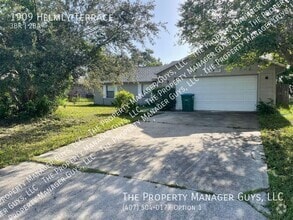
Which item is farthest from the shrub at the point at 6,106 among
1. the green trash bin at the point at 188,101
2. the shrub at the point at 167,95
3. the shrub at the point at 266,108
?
the shrub at the point at 266,108

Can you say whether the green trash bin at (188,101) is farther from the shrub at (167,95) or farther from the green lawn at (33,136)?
the green lawn at (33,136)

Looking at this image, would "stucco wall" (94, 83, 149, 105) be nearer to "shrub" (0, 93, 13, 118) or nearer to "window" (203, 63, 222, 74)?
"window" (203, 63, 222, 74)

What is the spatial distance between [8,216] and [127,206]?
5.48 ft

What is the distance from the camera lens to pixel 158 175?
16.9ft

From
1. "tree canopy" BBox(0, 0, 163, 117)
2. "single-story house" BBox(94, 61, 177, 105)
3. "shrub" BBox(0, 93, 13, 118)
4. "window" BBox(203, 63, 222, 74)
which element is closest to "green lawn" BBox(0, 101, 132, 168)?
"shrub" BBox(0, 93, 13, 118)

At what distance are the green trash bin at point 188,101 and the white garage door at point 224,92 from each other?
0.39 metres

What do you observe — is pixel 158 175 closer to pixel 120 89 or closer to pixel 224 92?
pixel 224 92

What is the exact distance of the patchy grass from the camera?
388 cm

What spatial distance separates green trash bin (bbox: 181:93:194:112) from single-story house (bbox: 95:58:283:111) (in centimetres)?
40

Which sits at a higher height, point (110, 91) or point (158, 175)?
point (110, 91)

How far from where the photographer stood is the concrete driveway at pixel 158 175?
12.8 ft

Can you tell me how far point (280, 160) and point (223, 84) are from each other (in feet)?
34.0

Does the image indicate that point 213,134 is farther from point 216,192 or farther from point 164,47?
point 164,47

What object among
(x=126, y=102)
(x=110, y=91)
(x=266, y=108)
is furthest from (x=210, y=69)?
(x=110, y=91)
